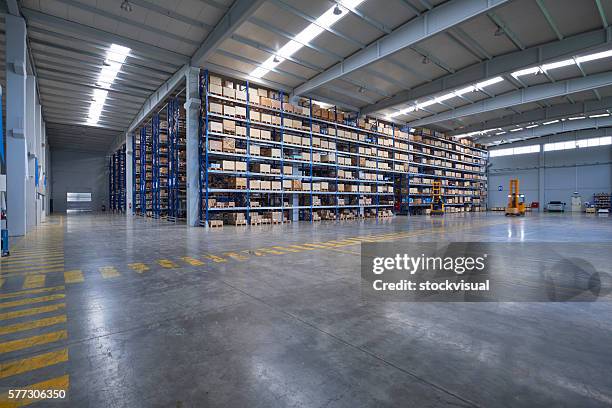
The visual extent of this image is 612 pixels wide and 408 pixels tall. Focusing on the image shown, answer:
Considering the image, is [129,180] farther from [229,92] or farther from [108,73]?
[229,92]

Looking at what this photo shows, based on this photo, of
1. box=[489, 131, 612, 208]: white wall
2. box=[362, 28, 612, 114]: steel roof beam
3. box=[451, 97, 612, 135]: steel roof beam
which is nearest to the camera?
box=[362, 28, 612, 114]: steel roof beam

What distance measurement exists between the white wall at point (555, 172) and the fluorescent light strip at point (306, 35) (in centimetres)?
3217

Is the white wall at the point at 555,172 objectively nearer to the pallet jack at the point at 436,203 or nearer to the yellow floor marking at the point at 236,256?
the pallet jack at the point at 436,203

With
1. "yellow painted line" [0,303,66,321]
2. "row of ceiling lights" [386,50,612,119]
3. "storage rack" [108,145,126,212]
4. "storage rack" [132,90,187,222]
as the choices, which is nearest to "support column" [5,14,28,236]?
"storage rack" [132,90,187,222]

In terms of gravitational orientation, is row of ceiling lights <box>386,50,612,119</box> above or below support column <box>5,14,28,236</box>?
above

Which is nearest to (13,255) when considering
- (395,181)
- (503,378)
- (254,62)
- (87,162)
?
(503,378)

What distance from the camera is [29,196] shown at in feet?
39.5

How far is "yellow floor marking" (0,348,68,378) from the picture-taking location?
207cm

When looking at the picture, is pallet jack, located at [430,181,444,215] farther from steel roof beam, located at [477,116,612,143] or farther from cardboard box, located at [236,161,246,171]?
cardboard box, located at [236,161,246,171]

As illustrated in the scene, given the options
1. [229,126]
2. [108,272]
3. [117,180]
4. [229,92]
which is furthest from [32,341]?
[117,180]

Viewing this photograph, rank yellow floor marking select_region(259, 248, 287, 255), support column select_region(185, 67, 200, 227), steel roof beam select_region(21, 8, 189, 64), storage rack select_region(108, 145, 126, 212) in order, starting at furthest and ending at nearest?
storage rack select_region(108, 145, 126, 212) → support column select_region(185, 67, 200, 227) → steel roof beam select_region(21, 8, 189, 64) → yellow floor marking select_region(259, 248, 287, 255)

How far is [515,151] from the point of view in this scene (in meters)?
34.4

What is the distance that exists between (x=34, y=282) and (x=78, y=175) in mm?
38512

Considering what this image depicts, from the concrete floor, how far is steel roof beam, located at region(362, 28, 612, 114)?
13.2 meters
